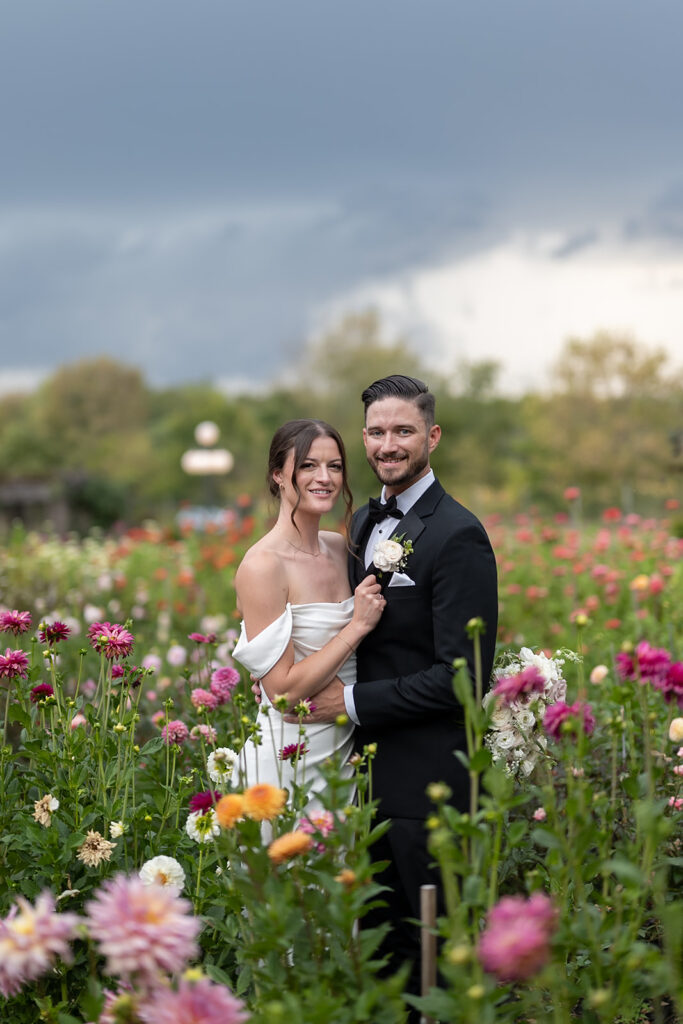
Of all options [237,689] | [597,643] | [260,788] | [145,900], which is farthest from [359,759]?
[597,643]

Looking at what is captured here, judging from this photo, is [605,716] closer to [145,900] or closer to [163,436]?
[145,900]

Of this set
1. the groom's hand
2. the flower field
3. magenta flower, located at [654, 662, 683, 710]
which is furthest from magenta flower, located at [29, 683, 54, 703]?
magenta flower, located at [654, 662, 683, 710]

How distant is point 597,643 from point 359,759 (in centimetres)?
449

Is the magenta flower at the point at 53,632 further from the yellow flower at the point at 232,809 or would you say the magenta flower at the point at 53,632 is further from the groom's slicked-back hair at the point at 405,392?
the yellow flower at the point at 232,809

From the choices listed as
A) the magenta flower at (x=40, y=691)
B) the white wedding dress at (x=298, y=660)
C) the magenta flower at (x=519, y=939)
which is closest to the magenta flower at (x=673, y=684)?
the magenta flower at (x=519, y=939)

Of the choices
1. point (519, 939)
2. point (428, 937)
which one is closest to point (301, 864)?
point (428, 937)

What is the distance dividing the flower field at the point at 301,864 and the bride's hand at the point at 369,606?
328 mm

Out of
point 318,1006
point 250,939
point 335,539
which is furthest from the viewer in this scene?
point 335,539

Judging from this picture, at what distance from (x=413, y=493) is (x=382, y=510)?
0.10 m

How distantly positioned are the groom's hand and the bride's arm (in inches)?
1.4

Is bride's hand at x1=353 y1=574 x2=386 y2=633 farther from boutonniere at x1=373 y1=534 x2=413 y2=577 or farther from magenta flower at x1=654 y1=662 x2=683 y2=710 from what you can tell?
magenta flower at x1=654 y1=662 x2=683 y2=710

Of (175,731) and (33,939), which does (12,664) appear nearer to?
(175,731)

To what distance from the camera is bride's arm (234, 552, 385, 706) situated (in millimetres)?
2590

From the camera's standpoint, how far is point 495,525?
980cm
